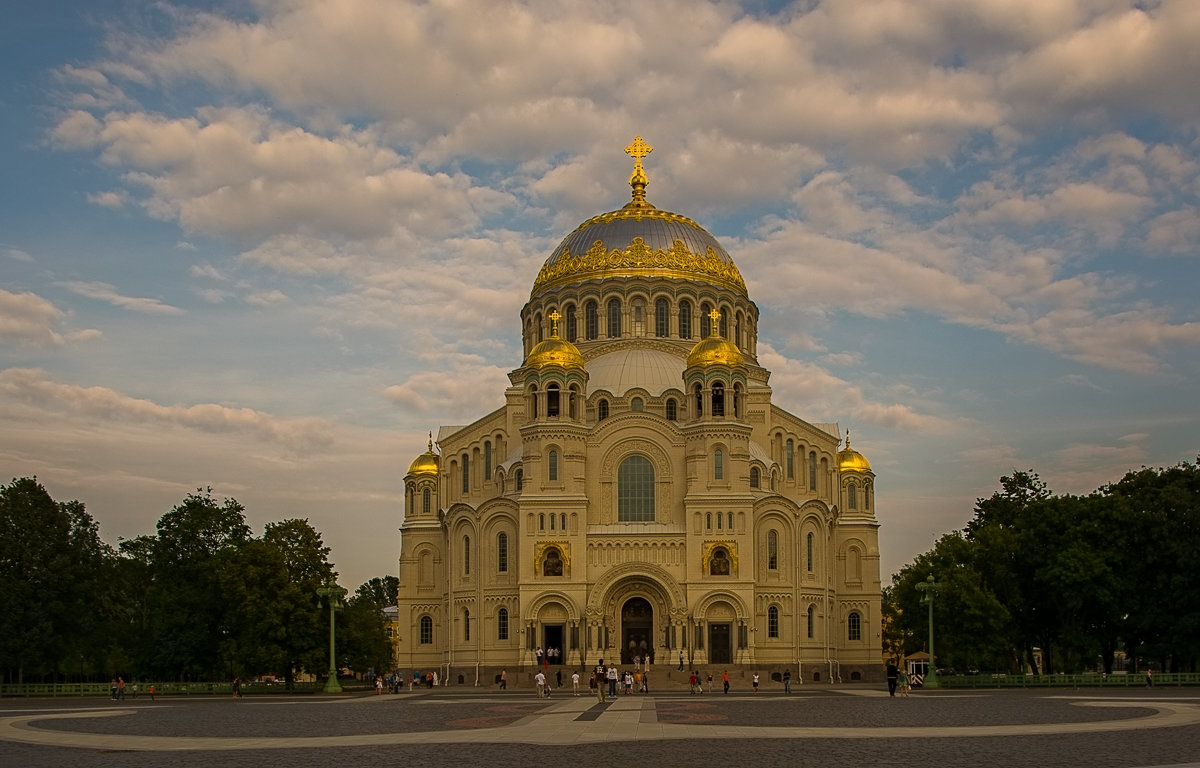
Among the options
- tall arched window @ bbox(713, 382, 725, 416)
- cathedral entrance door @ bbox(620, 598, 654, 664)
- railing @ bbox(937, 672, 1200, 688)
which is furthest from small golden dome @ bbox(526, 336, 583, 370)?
railing @ bbox(937, 672, 1200, 688)

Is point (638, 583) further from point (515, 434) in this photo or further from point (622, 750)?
point (622, 750)

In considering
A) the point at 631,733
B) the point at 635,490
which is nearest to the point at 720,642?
the point at 635,490

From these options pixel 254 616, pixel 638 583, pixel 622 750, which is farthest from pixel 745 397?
pixel 622 750

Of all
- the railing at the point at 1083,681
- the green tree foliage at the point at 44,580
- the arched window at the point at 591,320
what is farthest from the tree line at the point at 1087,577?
the green tree foliage at the point at 44,580

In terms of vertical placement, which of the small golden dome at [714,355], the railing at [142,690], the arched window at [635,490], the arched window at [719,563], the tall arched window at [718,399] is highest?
the small golden dome at [714,355]

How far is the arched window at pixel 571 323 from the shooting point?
7644cm

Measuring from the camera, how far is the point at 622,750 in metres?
23.6

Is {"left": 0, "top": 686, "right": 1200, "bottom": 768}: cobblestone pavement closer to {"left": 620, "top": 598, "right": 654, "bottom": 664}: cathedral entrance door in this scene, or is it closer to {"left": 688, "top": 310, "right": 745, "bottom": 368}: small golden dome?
{"left": 620, "top": 598, "right": 654, "bottom": 664}: cathedral entrance door

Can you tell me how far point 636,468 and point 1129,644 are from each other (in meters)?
24.8

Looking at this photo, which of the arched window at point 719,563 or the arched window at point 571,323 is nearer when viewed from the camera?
the arched window at point 719,563

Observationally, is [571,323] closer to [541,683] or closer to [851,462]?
[851,462]

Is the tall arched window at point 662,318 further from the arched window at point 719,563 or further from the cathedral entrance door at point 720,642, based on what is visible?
the cathedral entrance door at point 720,642

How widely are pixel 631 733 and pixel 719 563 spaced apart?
36858mm

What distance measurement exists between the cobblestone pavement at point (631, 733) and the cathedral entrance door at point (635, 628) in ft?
69.8
